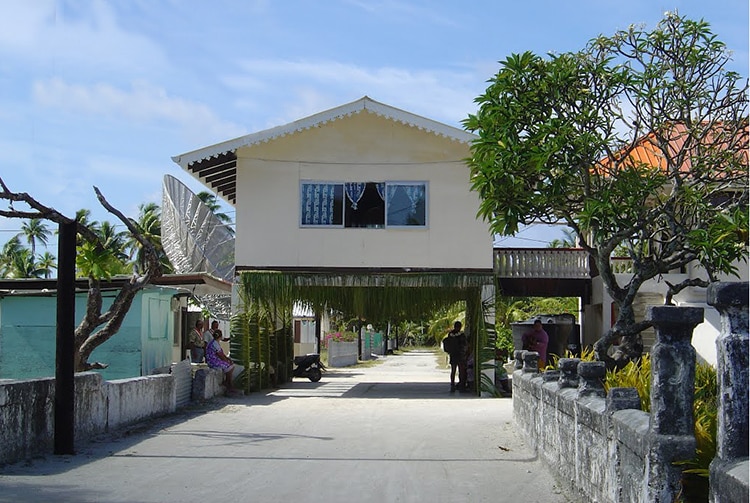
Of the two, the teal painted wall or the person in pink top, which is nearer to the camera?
the teal painted wall

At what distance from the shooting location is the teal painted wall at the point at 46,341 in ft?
65.4

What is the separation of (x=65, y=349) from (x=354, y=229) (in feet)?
36.7

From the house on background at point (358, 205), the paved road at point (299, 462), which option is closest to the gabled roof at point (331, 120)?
the house on background at point (358, 205)

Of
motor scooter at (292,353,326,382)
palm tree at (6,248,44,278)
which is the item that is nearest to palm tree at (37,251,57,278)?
palm tree at (6,248,44,278)

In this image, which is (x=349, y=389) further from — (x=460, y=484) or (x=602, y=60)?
(x=460, y=484)

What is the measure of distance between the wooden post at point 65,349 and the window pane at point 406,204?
11.2 m

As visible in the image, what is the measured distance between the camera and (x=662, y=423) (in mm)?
5543

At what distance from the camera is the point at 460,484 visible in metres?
9.52

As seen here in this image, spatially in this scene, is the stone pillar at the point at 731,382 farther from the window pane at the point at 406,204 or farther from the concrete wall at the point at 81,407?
the window pane at the point at 406,204

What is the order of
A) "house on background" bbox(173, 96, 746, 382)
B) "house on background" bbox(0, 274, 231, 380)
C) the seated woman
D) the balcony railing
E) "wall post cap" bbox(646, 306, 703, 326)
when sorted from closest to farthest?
1. "wall post cap" bbox(646, 306, 703, 326)
2. the seated woman
3. "house on background" bbox(0, 274, 231, 380)
4. "house on background" bbox(173, 96, 746, 382)
5. the balcony railing

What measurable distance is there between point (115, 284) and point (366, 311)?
6109mm

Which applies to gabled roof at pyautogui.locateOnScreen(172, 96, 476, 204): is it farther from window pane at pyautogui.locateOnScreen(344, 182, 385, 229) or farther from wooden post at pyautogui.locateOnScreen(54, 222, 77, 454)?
wooden post at pyautogui.locateOnScreen(54, 222, 77, 454)

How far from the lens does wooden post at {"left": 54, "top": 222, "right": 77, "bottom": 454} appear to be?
35.6 feet

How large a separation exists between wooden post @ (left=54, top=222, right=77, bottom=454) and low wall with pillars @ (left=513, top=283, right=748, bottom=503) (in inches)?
224
